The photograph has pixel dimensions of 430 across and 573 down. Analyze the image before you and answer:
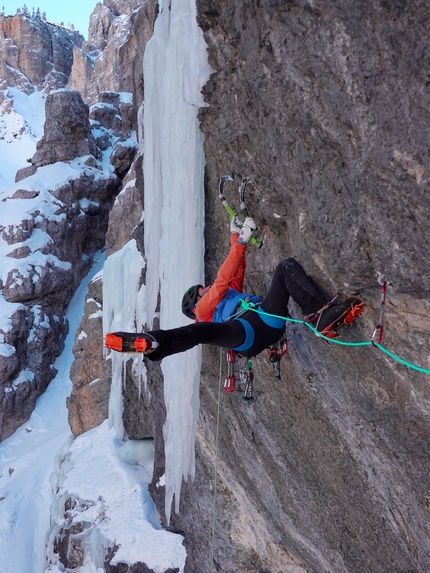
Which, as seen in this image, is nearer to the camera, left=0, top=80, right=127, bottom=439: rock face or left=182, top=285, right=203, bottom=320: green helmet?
left=182, top=285, right=203, bottom=320: green helmet

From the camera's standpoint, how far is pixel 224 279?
363cm

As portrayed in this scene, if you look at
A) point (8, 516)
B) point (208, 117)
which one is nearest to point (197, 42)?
point (208, 117)

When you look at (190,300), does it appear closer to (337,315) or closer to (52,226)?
(337,315)

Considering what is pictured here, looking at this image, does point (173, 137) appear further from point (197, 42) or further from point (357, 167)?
point (357, 167)

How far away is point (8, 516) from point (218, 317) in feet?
27.0

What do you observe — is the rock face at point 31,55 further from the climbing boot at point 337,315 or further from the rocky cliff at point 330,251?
the climbing boot at point 337,315

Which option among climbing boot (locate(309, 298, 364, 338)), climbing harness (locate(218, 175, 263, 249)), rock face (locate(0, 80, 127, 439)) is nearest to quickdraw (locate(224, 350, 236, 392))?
climbing harness (locate(218, 175, 263, 249))

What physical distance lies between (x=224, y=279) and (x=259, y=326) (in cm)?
43

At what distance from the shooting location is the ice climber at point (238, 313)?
296 cm

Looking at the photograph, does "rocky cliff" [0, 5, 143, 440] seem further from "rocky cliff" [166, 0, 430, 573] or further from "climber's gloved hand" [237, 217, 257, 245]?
"climber's gloved hand" [237, 217, 257, 245]

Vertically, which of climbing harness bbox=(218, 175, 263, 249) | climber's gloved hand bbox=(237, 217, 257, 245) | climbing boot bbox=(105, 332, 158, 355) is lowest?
climbing boot bbox=(105, 332, 158, 355)

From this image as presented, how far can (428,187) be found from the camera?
2260mm

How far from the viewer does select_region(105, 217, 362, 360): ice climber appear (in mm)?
2957

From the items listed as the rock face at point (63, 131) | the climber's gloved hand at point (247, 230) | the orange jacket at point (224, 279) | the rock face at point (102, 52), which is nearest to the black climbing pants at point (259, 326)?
the orange jacket at point (224, 279)
